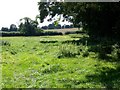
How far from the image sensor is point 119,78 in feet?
51.1

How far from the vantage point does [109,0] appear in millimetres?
20031

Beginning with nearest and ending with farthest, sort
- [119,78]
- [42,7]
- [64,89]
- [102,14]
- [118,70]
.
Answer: [64,89]
[119,78]
[118,70]
[102,14]
[42,7]

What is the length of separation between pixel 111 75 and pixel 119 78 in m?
0.94

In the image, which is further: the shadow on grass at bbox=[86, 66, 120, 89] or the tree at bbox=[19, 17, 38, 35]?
the tree at bbox=[19, 17, 38, 35]

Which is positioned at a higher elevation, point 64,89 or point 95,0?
point 95,0

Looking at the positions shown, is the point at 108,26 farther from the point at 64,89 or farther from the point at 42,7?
the point at 64,89

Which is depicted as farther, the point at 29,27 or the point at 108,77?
the point at 29,27

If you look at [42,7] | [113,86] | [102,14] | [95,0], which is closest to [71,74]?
[113,86]

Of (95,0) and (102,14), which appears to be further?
(102,14)

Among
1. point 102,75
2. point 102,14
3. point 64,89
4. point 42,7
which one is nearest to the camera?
point 64,89

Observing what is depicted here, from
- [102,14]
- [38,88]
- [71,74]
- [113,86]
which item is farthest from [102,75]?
[102,14]

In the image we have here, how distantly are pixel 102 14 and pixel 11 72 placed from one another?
2555 cm

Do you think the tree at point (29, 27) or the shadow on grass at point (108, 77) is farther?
the tree at point (29, 27)

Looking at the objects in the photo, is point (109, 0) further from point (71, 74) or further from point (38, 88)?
point (38, 88)
